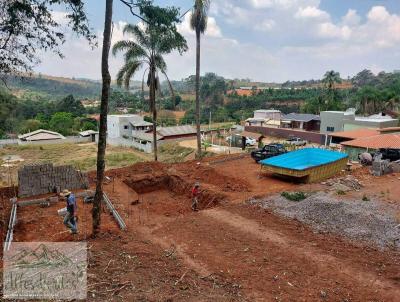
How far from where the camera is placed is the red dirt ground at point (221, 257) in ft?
A: 23.3

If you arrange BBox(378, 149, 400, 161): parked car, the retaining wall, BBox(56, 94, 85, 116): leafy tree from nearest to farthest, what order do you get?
BBox(378, 149, 400, 161): parked car → the retaining wall → BBox(56, 94, 85, 116): leafy tree

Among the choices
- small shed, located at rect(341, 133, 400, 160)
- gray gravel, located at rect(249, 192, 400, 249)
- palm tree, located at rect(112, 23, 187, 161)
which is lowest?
gray gravel, located at rect(249, 192, 400, 249)

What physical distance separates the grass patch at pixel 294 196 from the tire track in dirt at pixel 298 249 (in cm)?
266

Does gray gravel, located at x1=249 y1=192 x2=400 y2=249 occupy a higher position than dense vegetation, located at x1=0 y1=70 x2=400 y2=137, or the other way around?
dense vegetation, located at x1=0 y1=70 x2=400 y2=137

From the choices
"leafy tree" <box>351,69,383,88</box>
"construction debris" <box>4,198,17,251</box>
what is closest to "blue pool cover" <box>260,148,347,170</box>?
"construction debris" <box>4,198,17,251</box>

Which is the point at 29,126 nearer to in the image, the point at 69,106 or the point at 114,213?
the point at 69,106

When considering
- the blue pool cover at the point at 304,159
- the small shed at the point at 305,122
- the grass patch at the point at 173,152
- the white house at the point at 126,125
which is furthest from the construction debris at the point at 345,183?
the white house at the point at 126,125

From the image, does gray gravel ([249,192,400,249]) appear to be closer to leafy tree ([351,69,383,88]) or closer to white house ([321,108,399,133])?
white house ([321,108,399,133])

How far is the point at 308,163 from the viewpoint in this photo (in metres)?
18.4

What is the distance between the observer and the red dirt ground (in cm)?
711

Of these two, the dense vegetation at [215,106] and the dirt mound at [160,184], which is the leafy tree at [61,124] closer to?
the dense vegetation at [215,106]

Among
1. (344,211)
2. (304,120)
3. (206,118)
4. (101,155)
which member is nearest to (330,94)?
(304,120)

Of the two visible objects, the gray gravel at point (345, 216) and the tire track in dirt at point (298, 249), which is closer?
the tire track in dirt at point (298, 249)

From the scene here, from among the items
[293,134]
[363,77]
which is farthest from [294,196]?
[363,77]
